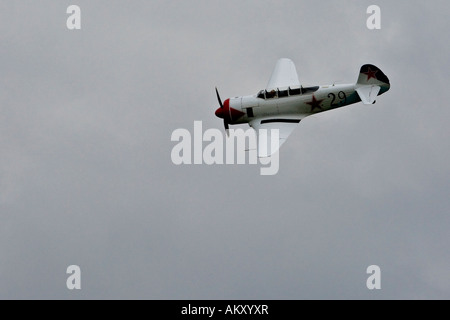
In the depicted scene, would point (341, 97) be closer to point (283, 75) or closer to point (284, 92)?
point (284, 92)

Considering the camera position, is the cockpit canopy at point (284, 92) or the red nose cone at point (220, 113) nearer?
the cockpit canopy at point (284, 92)

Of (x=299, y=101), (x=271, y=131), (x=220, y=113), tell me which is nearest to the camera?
(x=271, y=131)

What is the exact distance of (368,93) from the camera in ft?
180

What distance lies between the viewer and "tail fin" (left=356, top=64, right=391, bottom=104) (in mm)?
54844

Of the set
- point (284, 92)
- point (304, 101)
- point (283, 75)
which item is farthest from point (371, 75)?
point (283, 75)

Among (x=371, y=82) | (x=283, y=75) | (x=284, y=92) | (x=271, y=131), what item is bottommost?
(x=271, y=131)

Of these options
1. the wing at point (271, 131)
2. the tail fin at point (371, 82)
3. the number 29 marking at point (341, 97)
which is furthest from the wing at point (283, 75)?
the tail fin at point (371, 82)

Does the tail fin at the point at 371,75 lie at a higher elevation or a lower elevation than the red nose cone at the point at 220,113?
higher

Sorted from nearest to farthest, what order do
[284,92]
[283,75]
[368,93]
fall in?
[368,93], [284,92], [283,75]

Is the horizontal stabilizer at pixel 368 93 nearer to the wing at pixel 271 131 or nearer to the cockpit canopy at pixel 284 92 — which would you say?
the cockpit canopy at pixel 284 92

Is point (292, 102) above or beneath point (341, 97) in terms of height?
beneath

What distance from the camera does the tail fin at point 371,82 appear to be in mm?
54844

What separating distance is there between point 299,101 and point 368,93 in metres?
3.84
